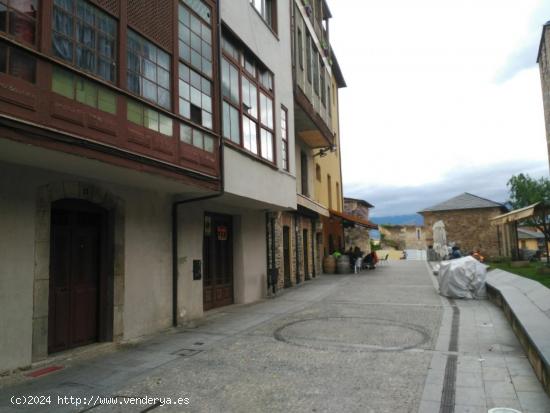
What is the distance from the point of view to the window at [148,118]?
6.25 metres

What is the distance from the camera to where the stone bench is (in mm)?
4883

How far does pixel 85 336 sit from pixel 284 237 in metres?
9.79

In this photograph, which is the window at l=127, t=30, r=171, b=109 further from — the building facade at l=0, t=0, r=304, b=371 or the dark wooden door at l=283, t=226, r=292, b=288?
the dark wooden door at l=283, t=226, r=292, b=288

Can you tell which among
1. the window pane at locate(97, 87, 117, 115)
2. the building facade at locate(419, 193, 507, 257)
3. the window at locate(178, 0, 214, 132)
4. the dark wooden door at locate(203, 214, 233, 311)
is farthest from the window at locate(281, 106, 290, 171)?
the building facade at locate(419, 193, 507, 257)

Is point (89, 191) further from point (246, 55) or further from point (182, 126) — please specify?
point (246, 55)

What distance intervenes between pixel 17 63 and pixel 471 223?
3676 centimetres

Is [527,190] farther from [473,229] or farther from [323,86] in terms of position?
[323,86]

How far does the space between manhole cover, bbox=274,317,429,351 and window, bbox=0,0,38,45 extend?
19.1 ft

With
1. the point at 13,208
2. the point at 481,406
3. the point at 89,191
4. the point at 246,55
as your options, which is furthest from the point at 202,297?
the point at 481,406

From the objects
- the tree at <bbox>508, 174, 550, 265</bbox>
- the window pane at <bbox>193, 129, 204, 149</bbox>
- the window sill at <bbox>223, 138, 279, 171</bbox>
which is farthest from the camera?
the tree at <bbox>508, 174, 550, 265</bbox>

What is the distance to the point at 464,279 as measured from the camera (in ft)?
40.7

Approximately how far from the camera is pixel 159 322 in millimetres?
8391

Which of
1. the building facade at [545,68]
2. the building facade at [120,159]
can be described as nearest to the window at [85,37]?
the building facade at [120,159]

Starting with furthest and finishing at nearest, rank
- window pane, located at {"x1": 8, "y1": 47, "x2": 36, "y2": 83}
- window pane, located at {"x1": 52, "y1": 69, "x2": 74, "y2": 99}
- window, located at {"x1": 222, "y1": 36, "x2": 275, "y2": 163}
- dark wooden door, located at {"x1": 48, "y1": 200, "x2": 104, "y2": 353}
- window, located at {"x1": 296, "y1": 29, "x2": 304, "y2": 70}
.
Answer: window, located at {"x1": 296, "y1": 29, "x2": 304, "y2": 70}, window, located at {"x1": 222, "y1": 36, "x2": 275, "y2": 163}, dark wooden door, located at {"x1": 48, "y1": 200, "x2": 104, "y2": 353}, window pane, located at {"x1": 52, "y1": 69, "x2": 74, "y2": 99}, window pane, located at {"x1": 8, "y1": 47, "x2": 36, "y2": 83}
